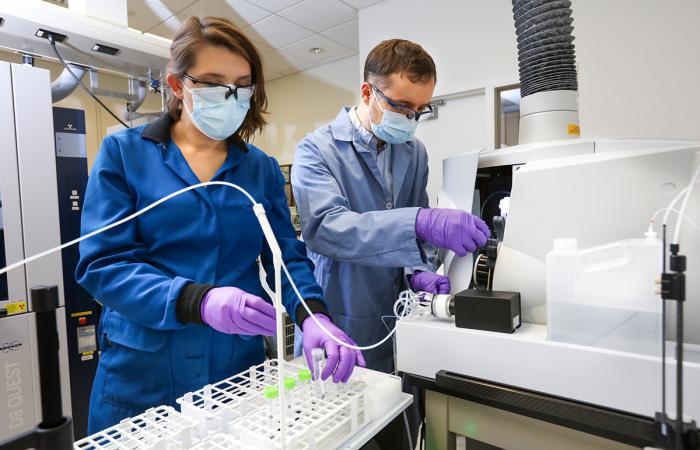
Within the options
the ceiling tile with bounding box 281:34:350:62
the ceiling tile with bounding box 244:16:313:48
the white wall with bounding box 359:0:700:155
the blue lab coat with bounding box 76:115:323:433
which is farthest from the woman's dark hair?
the ceiling tile with bounding box 281:34:350:62

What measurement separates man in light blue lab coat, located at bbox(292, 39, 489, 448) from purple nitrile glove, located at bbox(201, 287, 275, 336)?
32cm

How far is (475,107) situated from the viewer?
3.18 m

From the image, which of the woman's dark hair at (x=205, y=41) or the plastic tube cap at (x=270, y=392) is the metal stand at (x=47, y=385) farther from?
the woman's dark hair at (x=205, y=41)

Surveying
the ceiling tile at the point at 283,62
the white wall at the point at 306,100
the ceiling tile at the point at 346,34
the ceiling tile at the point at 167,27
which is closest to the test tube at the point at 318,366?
the ceiling tile at the point at 346,34

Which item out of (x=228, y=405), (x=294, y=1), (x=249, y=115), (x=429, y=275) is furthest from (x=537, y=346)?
(x=294, y=1)

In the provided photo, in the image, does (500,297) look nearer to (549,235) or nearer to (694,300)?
(549,235)

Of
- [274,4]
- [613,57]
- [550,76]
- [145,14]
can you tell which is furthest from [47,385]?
[145,14]

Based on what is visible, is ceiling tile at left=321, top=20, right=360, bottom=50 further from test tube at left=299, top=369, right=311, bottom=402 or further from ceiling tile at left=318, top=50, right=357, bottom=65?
test tube at left=299, top=369, right=311, bottom=402

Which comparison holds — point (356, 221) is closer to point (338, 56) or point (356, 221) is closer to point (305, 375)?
point (305, 375)

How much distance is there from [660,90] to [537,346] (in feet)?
8.05

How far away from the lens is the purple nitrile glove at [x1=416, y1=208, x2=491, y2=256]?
94cm

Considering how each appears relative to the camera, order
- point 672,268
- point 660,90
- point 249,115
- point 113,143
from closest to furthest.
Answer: point 672,268, point 113,143, point 249,115, point 660,90

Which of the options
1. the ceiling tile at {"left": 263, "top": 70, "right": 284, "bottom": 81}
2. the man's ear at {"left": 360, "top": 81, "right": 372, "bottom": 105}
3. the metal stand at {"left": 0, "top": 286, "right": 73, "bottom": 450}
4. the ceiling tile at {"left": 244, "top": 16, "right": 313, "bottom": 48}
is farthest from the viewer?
the ceiling tile at {"left": 263, "top": 70, "right": 284, "bottom": 81}

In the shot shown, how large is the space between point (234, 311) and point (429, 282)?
2.32 ft
